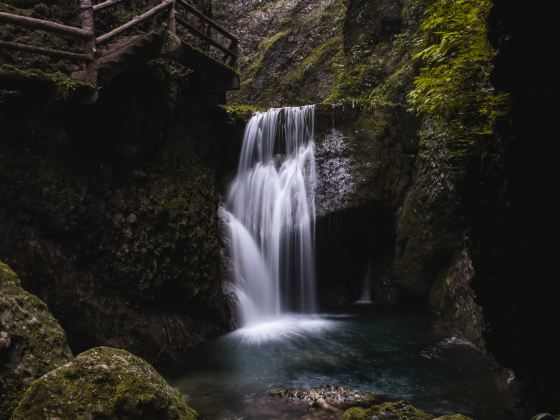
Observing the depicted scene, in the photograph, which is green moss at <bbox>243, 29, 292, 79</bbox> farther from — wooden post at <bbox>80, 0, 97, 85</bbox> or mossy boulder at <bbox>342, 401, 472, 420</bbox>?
mossy boulder at <bbox>342, 401, 472, 420</bbox>

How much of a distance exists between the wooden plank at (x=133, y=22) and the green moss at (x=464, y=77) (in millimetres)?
5212

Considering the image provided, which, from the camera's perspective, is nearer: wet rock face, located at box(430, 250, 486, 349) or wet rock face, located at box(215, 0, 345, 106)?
wet rock face, located at box(430, 250, 486, 349)

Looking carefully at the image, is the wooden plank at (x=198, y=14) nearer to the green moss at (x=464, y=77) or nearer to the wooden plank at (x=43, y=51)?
the wooden plank at (x=43, y=51)

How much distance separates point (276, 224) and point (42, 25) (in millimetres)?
7445

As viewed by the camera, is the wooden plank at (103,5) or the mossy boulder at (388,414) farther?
the wooden plank at (103,5)

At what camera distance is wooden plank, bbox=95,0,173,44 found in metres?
7.04

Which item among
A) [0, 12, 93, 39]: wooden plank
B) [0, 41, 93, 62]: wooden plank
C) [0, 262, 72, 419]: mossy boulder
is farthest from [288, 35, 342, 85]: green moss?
[0, 262, 72, 419]: mossy boulder

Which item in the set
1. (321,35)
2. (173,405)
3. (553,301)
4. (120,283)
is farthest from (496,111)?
(321,35)

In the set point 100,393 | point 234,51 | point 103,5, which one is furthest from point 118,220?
point 234,51

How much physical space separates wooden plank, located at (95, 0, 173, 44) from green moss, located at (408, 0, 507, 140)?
205 inches

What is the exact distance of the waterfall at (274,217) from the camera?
11352 mm

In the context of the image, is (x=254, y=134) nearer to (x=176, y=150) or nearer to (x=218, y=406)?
Answer: (x=176, y=150)

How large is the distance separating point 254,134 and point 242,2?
15.3 m

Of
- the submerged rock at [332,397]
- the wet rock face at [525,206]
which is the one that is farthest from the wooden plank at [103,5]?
the submerged rock at [332,397]
